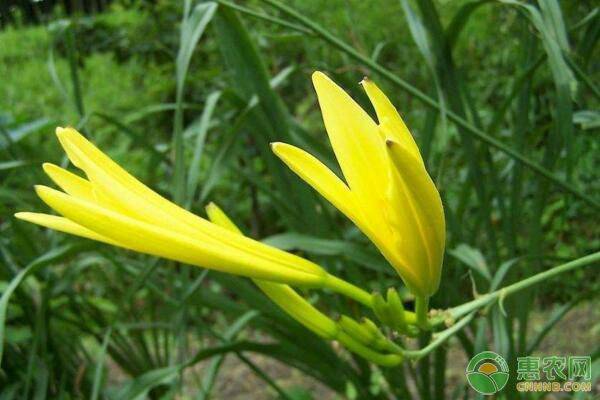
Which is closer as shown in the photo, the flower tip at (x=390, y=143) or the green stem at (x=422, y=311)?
the flower tip at (x=390, y=143)

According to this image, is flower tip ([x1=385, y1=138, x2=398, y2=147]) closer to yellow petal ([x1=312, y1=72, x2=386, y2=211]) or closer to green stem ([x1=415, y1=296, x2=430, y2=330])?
yellow petal ([x1=312, y1=72, x2=386, y2=211])

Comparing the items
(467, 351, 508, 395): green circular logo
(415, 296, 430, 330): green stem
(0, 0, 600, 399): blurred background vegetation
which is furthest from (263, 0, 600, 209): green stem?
(415, 296, 430, 330): green stem

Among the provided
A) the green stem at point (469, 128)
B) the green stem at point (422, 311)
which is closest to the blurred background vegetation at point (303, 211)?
the green stem at point (469, 128)

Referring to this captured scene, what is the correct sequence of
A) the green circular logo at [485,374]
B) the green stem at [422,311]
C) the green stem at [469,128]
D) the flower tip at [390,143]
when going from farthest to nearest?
the green stem at [469,128] → the green circular logo at [485,374] → the green stem at [422,311] → the flower tip at [390,143]

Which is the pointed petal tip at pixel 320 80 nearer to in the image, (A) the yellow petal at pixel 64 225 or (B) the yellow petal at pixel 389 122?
(B) the yellow petal at pixel 389 122

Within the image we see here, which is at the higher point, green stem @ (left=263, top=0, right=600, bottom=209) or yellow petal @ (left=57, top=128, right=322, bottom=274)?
yellow petal @ (left=57, top=128, right=322, bottom=274)

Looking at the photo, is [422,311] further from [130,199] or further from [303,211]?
[303,211]

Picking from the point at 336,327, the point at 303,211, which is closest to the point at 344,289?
the point at 336,327
